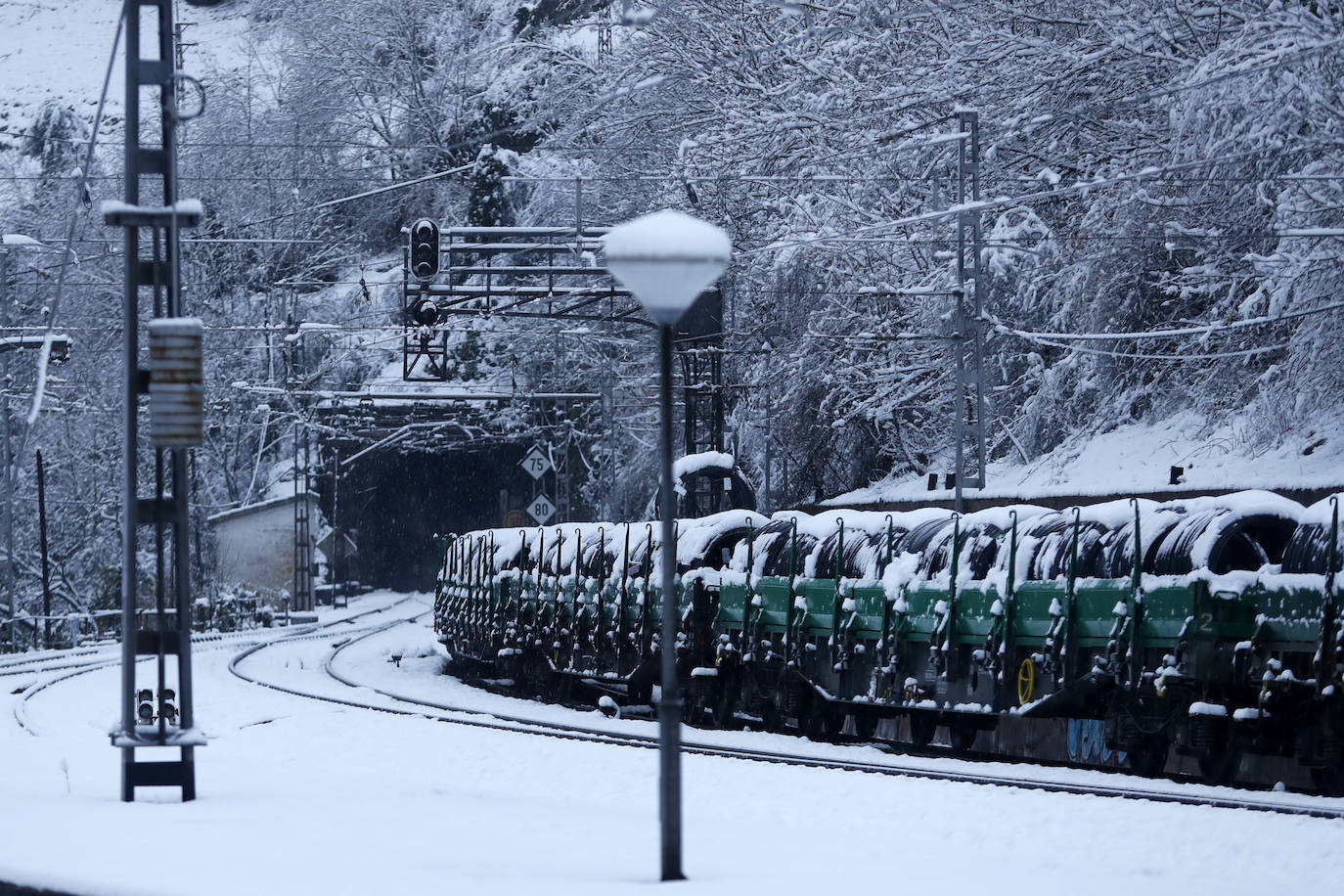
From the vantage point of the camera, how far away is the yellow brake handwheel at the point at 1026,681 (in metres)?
17.6

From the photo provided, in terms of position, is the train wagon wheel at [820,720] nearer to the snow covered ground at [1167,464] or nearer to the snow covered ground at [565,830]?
the snow covered ground at [565,830]

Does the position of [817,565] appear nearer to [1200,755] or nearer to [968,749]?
[968,749]

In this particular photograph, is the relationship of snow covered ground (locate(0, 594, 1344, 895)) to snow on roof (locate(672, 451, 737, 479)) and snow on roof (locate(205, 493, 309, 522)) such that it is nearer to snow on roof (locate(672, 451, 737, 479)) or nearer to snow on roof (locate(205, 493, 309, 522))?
snow on roof (locate(672, 451, 737, 479))

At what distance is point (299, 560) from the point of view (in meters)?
60.0

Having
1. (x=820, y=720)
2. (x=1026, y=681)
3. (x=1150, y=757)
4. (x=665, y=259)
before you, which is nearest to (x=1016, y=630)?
(x=1026, y=681)

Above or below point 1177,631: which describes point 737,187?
above

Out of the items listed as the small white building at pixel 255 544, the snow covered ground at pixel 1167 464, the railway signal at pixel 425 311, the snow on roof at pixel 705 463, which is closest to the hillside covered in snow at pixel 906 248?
the snow covered ground at pixel 1167 464

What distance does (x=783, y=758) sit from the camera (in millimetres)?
17938

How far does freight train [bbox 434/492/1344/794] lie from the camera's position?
15.6 meters

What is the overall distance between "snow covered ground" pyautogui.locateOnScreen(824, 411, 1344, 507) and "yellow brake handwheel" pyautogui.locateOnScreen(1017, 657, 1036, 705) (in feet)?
22.5

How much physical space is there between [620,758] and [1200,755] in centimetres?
535

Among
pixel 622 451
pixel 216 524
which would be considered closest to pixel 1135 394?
pixel 622 451

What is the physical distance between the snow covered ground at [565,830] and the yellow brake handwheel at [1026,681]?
235cm

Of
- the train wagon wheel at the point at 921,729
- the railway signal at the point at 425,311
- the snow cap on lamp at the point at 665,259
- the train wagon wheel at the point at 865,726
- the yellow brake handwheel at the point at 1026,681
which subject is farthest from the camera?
the railway signal at the point at 425,311
